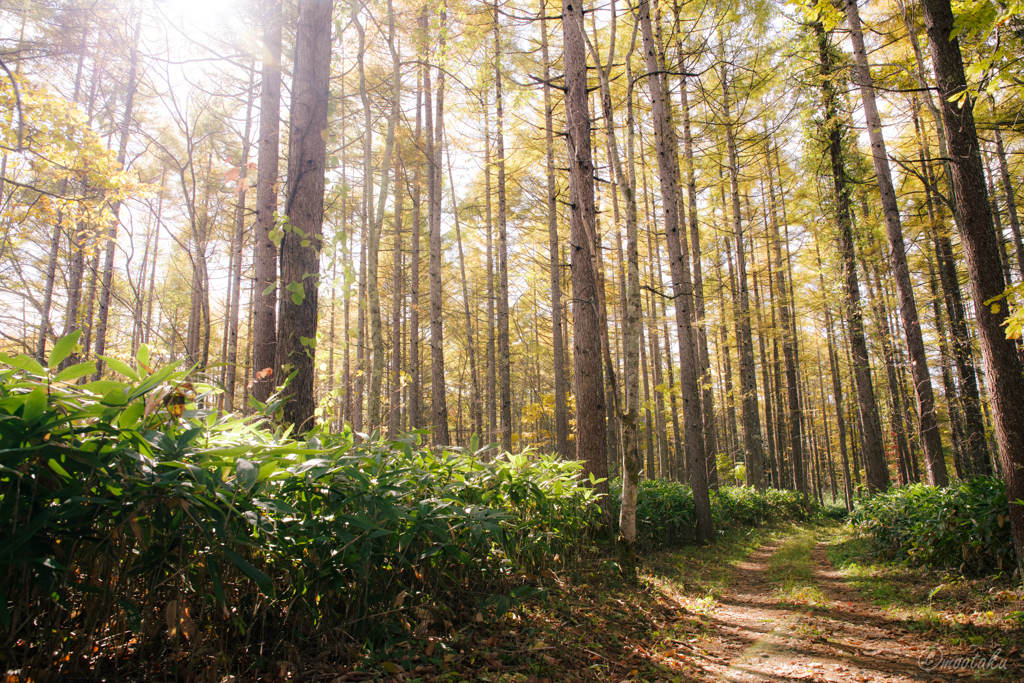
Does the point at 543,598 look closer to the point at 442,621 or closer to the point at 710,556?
the point at 442,621

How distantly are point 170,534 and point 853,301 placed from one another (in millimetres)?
12862

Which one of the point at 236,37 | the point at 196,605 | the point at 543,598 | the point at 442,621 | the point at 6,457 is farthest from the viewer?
the point at 236,37

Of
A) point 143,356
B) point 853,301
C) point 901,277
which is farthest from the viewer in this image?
point 853,301

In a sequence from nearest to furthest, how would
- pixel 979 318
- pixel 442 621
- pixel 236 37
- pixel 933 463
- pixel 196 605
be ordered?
1. pixel 196 605
2. pixel 442 621
3. pixel 979 318
4. pixel 236 37
5. pixel 933 463

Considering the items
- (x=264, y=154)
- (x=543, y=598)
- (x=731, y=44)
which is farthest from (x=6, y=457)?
(x=731, y=44)

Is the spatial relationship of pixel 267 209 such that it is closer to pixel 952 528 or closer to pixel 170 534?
pixel 170 534

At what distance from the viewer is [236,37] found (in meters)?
7.60

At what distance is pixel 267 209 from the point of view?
5.76 m

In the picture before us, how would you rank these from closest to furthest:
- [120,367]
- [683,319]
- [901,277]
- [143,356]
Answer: [120,367] → [143,356] → [901,277] → [683,319]

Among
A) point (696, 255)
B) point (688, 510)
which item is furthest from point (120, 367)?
point (696, 255)

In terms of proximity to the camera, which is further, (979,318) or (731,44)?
(731,44)

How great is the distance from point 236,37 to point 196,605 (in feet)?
29.4

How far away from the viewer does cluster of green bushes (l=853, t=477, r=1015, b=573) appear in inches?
193

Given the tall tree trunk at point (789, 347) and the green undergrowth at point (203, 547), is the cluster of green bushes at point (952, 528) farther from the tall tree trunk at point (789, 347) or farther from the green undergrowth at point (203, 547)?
the tall tree trunk at point (789, 347)
